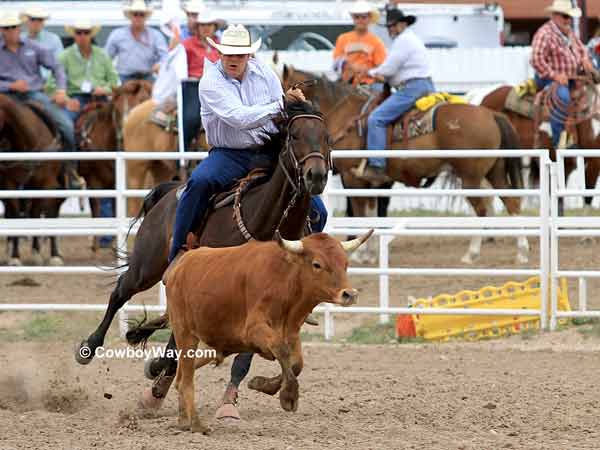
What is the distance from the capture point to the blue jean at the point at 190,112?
→ 492 inches

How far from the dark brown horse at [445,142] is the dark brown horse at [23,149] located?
2.50 meters

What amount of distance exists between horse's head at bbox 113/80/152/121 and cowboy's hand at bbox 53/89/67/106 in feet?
2.00

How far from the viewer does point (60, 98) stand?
1380 cm

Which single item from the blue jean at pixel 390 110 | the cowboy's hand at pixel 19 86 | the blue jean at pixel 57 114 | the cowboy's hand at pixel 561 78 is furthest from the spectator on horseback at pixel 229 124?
the cowboy's hand at pixel 561 78

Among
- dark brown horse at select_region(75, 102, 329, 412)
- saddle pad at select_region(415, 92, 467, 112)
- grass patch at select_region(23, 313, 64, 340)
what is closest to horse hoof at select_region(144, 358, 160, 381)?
dark brown horse at select_region(75, 102, 329, 412)

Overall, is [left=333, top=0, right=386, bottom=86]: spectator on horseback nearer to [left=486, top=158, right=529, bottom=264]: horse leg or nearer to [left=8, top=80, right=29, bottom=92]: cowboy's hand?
[left=486, top=158, right=529, bottom=264]: horse leg

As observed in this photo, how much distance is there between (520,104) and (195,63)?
12.0 ft

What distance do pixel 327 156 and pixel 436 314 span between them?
3.55 meters

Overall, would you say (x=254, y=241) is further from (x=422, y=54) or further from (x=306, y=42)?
(x=306, y=42)

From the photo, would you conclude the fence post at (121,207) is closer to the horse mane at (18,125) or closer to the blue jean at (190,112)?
the blue jean at (190,112)

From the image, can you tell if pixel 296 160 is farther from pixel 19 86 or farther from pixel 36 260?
pixel 19 86

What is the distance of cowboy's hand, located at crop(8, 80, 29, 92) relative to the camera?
13250mm

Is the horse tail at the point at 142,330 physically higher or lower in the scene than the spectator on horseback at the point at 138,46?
lower

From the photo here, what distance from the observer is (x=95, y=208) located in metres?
14.5
